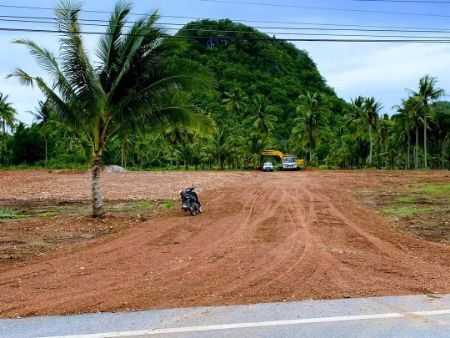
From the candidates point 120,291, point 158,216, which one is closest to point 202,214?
point 158,216

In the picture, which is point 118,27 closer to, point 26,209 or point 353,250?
point 26,209

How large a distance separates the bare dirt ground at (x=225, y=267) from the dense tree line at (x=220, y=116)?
3.78 metres

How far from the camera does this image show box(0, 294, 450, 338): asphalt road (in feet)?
17.9

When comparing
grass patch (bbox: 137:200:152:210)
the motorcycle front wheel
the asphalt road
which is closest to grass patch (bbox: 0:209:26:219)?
grass patch (bbox: 137:200:152:210)

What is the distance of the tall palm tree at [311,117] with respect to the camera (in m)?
71.8

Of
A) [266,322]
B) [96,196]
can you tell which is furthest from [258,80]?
[266,322]

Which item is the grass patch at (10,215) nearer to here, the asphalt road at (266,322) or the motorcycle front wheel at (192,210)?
the motorcycle front wheel at (192,210)

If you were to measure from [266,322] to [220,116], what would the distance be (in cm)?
8317

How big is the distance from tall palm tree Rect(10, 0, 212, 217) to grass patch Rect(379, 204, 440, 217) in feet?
23.6

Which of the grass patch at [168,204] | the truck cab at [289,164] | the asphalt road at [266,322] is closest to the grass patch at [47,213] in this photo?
the grass patch at [168,204]

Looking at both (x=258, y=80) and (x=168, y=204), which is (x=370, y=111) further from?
(x=168, y=204)

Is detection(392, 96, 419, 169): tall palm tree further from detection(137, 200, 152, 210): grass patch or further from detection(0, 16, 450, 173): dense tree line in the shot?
detection(137, 200, 152, 210): grass patch

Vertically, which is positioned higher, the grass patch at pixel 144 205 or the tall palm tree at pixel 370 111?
the tall palm tree at pixel 370 111

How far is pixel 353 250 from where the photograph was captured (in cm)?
1029
